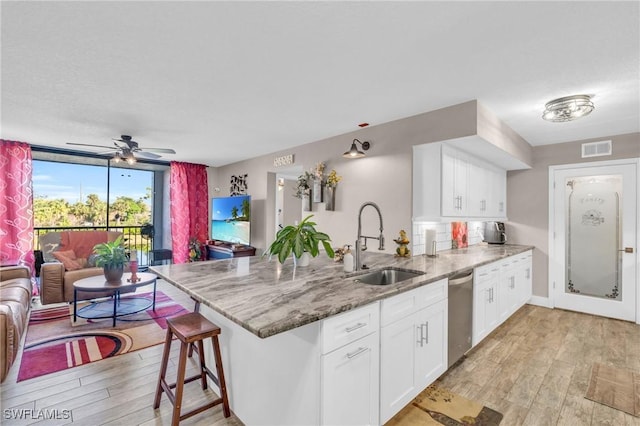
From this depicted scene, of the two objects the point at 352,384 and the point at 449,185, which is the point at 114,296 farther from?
the point at 449,185

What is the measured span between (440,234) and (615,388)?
1.96 metres

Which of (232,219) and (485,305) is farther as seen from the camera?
(232,219)

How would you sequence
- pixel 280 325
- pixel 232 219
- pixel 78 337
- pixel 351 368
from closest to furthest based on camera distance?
pixel 280 325 < pixel 351 368 < pixel 78 337 < pixel 232 219

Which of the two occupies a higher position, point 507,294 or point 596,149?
point 596,149

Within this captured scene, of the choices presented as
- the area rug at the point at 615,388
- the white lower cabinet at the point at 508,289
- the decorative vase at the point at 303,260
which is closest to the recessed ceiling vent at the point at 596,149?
the white lower cabinet at the point at 508,289

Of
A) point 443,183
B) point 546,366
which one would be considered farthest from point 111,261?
point 546,366

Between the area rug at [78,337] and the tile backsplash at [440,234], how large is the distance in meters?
2.97

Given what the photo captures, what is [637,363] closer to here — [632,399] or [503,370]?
[632,399]

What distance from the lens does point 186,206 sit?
248 inches

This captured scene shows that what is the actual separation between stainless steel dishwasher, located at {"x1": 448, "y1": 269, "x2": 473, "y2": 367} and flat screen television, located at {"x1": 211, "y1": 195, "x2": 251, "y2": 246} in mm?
3887

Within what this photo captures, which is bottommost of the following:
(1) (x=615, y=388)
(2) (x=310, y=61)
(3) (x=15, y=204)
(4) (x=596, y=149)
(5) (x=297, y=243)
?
(1) (x=615, y=388)

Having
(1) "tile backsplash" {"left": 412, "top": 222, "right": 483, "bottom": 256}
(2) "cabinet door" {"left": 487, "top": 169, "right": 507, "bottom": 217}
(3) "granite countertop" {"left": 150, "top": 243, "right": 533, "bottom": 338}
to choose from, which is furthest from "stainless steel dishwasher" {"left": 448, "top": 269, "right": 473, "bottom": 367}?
(2) "cabinet door" {"left": 487, "top": 169, "right": 507, "bottom": 217}

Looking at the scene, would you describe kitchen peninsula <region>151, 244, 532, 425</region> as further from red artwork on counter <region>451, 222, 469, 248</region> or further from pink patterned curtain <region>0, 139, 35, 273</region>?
pink patterned curtain <region>0, 139, 35, 273</region>

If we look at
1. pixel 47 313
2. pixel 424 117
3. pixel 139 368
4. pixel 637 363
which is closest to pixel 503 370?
pixel 637 363
